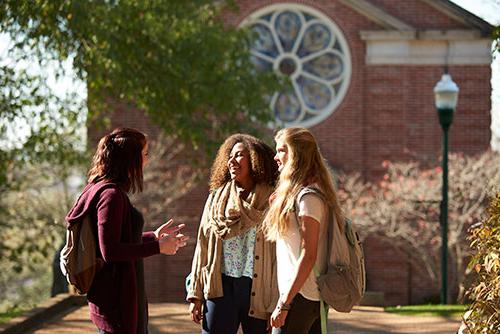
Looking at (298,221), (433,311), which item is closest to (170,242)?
(298,221)

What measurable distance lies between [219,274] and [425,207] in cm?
1872

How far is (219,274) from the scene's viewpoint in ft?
22.0

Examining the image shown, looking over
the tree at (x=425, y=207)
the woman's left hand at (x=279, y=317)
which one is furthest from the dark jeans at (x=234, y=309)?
the tree at (x=425, y=207)

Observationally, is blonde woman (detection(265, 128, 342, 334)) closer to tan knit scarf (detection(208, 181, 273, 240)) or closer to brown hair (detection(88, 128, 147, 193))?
brown hair (detection(88, 128, 147, 193))

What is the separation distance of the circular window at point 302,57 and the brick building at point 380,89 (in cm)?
3

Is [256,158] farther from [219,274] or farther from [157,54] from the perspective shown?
[157,54]

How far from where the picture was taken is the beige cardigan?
21.8 ft

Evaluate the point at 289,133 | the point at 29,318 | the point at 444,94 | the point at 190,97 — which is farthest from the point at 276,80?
the point at 289,133

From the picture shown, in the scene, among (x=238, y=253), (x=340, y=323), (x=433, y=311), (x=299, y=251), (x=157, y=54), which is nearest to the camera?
(x=299, y=251)

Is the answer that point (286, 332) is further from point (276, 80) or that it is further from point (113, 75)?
point (276, 80)

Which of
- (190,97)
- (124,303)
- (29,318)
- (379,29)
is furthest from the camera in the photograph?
(379,29)

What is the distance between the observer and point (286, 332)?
576 centimetres

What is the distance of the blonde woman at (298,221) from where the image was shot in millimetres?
5680

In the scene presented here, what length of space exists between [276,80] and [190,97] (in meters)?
3.66
